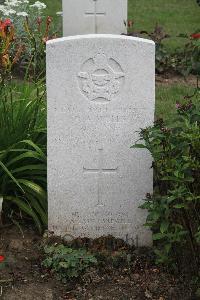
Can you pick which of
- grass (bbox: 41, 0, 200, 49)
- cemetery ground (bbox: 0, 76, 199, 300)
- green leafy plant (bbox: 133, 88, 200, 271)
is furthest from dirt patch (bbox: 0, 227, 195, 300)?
grass (bbox: 41, 0, 200, 49)

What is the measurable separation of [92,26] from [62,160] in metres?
5.35

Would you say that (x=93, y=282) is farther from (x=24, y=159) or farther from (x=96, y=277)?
(x=24, y=159)

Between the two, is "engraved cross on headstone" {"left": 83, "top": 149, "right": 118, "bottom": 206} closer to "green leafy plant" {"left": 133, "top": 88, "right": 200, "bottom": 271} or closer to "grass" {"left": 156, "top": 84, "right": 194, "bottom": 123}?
"green leafy plant" {"left": 133, "top": 88, "right": 200, "bottom": 271}

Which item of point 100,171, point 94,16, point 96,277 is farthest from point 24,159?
point 94,16

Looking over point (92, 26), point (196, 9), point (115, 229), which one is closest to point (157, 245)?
point (115, 229)

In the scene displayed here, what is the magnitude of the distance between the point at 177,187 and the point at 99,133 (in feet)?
2.04

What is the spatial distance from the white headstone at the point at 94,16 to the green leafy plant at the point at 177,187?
5346mm

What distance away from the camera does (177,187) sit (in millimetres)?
3818

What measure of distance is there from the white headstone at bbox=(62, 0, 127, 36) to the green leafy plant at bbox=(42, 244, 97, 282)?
18.2ft

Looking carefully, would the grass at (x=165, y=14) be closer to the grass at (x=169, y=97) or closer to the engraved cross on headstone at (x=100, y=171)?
the grass at (x=169, y=97)

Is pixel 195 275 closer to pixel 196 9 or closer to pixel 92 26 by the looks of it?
pixel 92 26

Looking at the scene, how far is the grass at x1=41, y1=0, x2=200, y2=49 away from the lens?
467 inches

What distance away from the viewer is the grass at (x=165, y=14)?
11859mm

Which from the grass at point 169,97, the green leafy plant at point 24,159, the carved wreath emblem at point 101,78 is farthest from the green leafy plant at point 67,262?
the grass at point 169,97
